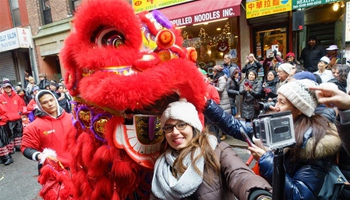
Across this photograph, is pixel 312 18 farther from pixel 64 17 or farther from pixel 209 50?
pixel 64 17

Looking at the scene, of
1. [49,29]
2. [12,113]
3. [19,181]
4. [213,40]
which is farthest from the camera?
[49,29]

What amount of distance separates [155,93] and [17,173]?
5378 millimetres

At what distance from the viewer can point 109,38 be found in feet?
4.91

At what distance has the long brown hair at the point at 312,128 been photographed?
1.42 meters

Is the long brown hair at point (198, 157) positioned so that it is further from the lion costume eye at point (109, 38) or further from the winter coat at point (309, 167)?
the lion costume eye at point (109, 38)

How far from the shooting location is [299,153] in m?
1.42

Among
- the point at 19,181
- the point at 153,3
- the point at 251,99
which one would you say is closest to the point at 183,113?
the point at 251,99

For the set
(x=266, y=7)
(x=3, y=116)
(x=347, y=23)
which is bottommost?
(x=3, y=116)

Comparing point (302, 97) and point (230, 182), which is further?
point (302, 97)

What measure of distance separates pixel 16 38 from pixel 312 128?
15944mm

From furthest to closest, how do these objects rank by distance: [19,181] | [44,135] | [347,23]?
[347,23] → [19,181] → [44,135]

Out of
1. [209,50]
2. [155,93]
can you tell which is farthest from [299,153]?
[209,50]

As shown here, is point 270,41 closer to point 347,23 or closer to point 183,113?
point 347,23

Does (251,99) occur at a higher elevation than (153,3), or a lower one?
lower
